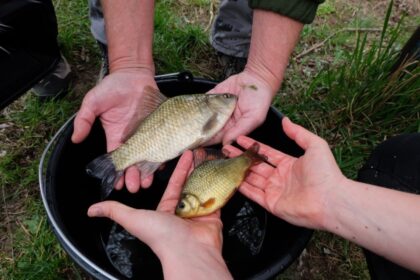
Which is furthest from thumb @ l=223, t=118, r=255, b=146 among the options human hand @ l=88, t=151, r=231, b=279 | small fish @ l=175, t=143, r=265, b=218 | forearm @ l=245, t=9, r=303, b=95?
human hand @ l=88, t=151, r=231, b=279

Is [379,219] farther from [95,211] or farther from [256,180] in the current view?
[95,211]

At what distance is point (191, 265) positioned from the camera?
1.27 meters

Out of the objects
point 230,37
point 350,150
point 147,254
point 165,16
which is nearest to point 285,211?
point 147,254

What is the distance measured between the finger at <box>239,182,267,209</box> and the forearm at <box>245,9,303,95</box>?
19.3 inches

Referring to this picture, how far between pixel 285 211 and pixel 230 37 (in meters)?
1.33

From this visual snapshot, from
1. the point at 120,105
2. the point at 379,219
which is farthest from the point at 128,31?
the point at 379,219

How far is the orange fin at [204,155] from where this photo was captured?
1.87 metres

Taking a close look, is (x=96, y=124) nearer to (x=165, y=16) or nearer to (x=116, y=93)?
(x=116, y=93)

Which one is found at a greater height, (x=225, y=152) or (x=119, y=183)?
(x=225, y=152)

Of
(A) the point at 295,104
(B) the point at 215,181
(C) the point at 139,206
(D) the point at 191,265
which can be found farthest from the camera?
(A) the point at 295,104

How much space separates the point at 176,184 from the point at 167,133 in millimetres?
228

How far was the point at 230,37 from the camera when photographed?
2545 millimetres

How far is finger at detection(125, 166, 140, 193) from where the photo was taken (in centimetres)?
182

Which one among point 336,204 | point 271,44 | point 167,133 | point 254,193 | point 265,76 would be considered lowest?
point 254,193
